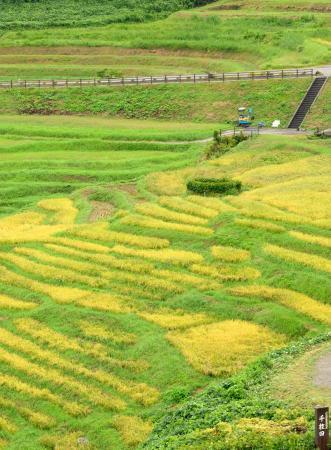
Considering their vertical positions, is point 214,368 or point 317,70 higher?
point 317,70

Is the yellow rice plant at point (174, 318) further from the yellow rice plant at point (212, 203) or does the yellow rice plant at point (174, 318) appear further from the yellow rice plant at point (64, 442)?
the yellow rice plant at point (212, 203)

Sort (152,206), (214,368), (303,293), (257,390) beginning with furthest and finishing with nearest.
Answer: (152,206), (303,293), (214,368), (257,390)

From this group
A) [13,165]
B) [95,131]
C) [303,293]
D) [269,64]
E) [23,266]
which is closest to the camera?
[303,293]

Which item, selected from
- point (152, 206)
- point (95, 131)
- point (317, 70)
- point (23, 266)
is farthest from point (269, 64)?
point (23, 266)

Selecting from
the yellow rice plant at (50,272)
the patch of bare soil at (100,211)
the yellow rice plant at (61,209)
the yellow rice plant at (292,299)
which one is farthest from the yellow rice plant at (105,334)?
the yellow rice plant at (61,209)

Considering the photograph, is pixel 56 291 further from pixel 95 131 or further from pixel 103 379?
pixel 95 131

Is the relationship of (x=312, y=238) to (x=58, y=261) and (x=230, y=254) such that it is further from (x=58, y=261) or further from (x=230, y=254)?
(x=58, y=261)
